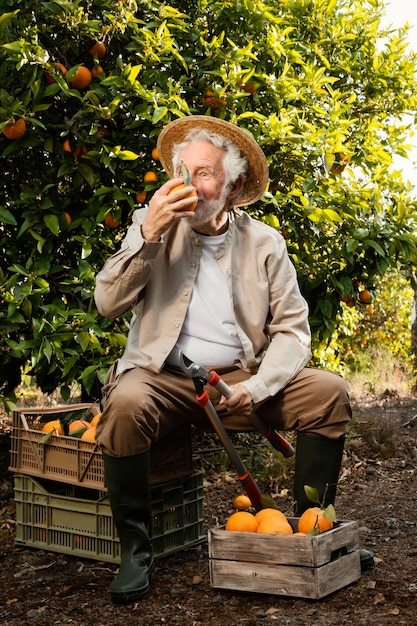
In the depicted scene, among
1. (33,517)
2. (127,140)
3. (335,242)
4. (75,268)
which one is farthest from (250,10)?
(33,517)

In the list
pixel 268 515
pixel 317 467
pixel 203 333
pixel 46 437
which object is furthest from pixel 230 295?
pixel 46 437

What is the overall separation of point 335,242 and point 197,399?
2.05 meters

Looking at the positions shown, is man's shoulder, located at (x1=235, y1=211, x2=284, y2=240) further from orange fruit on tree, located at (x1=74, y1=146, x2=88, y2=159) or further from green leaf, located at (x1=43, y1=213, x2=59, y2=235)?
orange fruit on tree, located at (x1=74, y1=146, x2=88, y2=159)

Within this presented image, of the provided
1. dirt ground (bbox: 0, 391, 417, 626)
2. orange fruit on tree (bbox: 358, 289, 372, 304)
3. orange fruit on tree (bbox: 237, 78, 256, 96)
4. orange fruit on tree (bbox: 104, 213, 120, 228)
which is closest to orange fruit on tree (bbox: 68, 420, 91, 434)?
dirt ground (bbox: 0, 391, 417, 626)

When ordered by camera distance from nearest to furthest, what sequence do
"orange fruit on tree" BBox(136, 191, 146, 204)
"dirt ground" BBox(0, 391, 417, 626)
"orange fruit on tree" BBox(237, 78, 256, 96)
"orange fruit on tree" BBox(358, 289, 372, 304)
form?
"dirt ground" BBox(0, 391, 417, 626) < "orange fruit on tree" BBox(136, 191, 146, 204) < "orange fruit on tree" BBox(237, 78, 256, 96) < "orange fruit on tree" BBox(358, 289, 372, 304)

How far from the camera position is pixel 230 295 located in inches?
123

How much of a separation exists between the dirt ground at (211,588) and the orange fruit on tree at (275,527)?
221 mm

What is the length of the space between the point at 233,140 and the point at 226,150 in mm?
54

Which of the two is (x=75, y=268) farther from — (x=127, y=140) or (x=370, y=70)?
(x=370, y=70)

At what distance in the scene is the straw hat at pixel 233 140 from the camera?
3.24 metres

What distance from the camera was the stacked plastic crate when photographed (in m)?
3.17

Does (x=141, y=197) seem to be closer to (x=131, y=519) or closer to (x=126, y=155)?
(x=126, y=155)

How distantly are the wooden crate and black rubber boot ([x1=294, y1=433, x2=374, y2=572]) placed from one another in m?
0.19

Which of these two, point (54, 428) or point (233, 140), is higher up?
point (233, 140)
